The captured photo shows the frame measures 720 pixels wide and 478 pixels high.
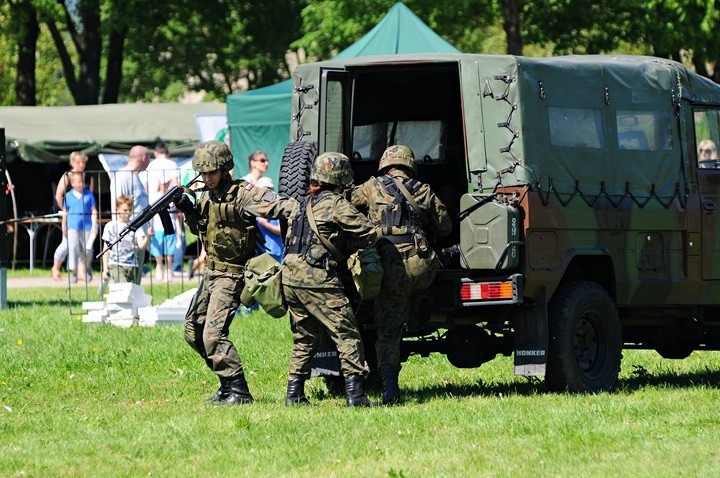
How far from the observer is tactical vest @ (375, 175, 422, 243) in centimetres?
1009

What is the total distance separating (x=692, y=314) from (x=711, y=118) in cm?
151

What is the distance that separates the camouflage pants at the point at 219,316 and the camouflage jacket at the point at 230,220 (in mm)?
88

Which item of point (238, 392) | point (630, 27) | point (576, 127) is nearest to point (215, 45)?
point (630, 27)

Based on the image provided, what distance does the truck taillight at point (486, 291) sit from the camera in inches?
390

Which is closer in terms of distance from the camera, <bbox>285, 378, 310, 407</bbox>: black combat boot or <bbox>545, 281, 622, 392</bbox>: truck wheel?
<bbox>285, 378, 310, 407</bbox>: black combat boot

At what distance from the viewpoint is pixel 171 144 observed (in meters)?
26.7

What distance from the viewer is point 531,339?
33.6 ft

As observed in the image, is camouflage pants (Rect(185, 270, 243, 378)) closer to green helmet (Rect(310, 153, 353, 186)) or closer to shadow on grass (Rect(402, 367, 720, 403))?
green helmet (Rect(310, 153, 353, 186))

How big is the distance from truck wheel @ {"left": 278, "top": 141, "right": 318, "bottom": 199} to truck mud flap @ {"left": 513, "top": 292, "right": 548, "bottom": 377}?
1.74m

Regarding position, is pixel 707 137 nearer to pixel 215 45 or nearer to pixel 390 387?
pixel 390 387

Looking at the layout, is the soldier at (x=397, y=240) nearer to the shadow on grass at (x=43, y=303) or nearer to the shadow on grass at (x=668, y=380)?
the shadow on grass at (x=668, y=380)

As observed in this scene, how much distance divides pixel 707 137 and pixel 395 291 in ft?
9.74

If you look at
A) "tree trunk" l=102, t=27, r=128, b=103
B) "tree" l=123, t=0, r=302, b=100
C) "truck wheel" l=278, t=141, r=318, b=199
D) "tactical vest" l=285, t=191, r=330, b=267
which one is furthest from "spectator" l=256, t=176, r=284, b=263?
"tree" l=123, t=0, r=302, b=100

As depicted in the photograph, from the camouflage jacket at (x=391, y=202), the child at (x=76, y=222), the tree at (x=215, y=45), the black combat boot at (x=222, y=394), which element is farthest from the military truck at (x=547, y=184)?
the tree at (x=215, y=45)
